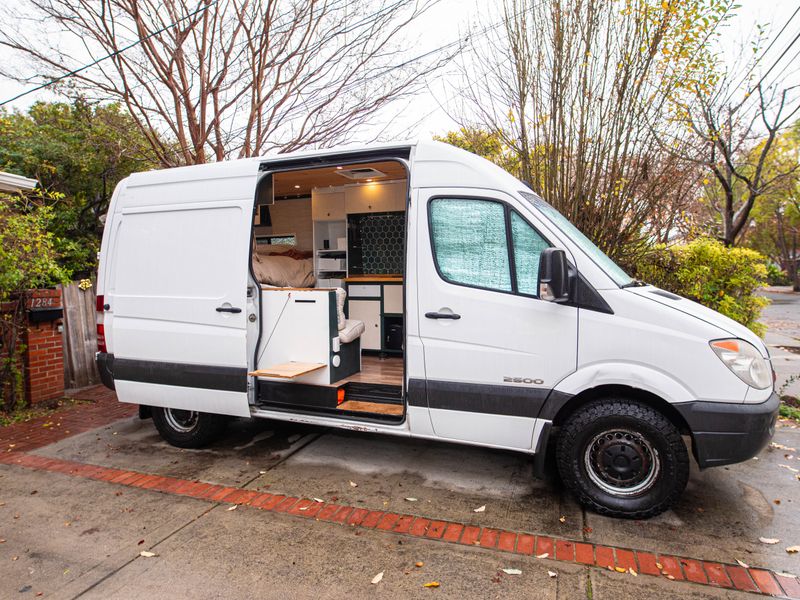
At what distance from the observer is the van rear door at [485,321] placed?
3.22 m

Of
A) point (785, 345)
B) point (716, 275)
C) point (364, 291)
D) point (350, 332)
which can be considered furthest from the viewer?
point (785, 345)

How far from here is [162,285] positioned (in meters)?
4.32

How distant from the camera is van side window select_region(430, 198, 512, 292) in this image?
337cm

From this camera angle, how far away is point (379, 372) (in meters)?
5.03

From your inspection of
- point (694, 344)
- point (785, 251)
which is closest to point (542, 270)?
point (694, 344)

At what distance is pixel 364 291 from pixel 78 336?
4.14m

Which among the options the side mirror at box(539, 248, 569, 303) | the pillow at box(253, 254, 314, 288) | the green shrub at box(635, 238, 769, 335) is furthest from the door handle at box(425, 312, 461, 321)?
the green shrub at box(635, 238, 769, 335)

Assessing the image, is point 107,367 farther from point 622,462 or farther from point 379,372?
point 622,462

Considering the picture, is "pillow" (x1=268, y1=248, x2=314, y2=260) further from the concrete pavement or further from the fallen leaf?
the concrete pavement

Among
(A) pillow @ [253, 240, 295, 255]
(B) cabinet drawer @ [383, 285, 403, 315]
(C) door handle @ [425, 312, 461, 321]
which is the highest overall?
(A) pillow @ [253, 240, 295, 255]

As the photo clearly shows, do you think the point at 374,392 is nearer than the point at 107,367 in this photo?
Yes

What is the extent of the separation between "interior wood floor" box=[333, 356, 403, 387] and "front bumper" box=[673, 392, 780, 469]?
7.60 feet

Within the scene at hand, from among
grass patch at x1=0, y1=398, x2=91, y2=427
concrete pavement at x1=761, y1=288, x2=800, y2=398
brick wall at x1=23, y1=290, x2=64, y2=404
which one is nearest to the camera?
grass patch at x1=0, y1=398, x2=91, y2=427

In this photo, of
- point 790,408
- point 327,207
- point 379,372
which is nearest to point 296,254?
point 327,207
